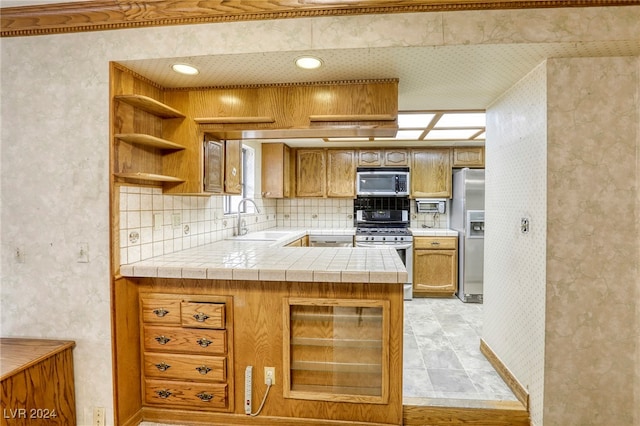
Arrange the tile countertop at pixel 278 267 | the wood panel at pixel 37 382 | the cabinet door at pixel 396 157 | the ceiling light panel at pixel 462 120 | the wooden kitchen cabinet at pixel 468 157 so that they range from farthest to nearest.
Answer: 1. the cabinet door at pixel 396 157
2. the wooden kitchen cabinet at pixel 468 157
3. the ceiling light panel at pixel 462 120
4. the tile countertop at pixel 278 267
5. the wood panel at pixel 37 382

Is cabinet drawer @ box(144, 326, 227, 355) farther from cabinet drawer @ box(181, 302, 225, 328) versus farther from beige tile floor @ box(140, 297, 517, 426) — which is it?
beige tile floor @ box(140, 297, 517, 426)

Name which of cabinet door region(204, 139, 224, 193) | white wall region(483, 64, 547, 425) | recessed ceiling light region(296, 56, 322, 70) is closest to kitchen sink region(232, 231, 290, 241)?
cabinet door region(204, 139, 224, 193)

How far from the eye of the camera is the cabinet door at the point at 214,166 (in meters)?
2.23

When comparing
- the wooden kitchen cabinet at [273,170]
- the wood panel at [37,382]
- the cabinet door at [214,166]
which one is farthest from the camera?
the wooden kitchen cabinet at [273,170]

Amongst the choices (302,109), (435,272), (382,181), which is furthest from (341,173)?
(302,109)

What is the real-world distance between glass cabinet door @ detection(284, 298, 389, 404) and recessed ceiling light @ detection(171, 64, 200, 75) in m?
A: 1.42

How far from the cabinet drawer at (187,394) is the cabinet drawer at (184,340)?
0.20m

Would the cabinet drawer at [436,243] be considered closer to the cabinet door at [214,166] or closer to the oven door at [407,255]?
the oven door at [407,255]

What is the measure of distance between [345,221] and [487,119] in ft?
8.90

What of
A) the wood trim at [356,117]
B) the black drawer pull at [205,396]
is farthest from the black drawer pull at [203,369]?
the wood trim at [356,117]

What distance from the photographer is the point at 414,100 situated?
235cm

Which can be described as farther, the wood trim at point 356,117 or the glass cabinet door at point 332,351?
the wood trim at point 356,117

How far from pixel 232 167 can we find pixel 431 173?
9.74 ft

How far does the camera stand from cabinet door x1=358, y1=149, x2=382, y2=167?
4.54 metres
